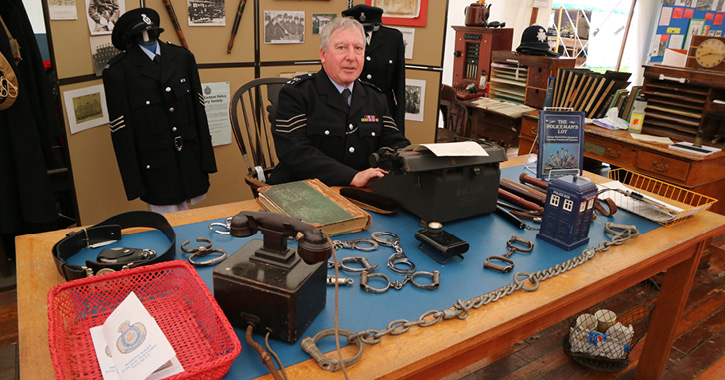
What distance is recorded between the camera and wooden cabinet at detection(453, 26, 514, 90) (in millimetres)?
4902

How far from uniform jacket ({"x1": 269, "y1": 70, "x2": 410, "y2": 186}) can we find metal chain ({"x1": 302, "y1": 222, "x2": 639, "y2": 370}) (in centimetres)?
93

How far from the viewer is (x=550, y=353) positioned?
247cm

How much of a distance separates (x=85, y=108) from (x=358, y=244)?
7.00ft

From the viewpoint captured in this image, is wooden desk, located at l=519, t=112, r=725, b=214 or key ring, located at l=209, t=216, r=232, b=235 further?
wooden desk, located at l=519, t=112, r=725, b=214

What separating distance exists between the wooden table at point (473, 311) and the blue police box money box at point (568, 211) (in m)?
0.10

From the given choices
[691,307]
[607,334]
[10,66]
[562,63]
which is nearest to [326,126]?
[10,66]

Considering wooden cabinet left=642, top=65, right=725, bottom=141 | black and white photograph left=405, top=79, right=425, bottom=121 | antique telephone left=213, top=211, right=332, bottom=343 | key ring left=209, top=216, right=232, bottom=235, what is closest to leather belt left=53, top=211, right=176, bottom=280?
key ring left=209, top=216, right=232, bottom=235

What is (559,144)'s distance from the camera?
2.21 metres

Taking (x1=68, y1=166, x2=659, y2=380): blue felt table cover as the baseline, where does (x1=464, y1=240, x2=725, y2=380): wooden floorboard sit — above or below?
below

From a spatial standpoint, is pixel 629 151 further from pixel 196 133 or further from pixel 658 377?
pixel 196 133

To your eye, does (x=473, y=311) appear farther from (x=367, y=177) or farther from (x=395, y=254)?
(x=367, y=177)

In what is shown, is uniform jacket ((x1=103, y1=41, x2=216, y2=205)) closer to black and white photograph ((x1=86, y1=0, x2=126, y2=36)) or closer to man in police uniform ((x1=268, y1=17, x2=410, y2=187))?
black and white photograph ((x1=86, y1=0, x2=126, y2=36))

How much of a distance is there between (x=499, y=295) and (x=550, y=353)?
1414 mm

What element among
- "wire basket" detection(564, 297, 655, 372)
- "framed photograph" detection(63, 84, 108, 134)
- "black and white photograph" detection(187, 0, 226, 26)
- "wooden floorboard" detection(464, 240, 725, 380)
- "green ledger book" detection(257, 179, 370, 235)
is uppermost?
"black and white photograph" detection(187, 0, 226, 26)
